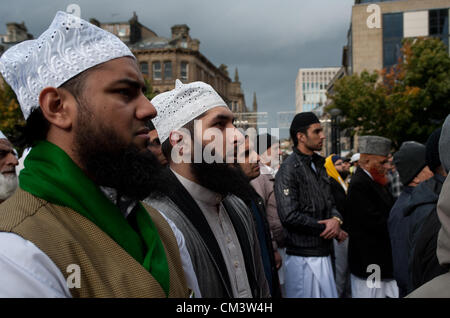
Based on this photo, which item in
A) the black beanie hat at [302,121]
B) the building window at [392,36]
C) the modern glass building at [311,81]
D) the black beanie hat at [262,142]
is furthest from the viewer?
the modern glass building at [311,81]

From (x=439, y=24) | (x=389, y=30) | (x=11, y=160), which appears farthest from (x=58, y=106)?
(x=389, y=30)

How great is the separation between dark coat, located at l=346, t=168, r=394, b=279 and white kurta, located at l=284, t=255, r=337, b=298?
0.61m

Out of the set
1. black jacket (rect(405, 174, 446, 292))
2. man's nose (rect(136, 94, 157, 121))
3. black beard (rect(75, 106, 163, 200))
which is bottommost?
black jacket (rect(405, 174, 446, 292))

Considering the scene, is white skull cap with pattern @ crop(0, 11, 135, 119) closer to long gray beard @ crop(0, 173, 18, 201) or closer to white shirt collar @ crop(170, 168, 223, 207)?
white shirt collar @ crop(170, 168, 223, 207)

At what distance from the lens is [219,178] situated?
8.12 ft

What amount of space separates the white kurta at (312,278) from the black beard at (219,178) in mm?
2338

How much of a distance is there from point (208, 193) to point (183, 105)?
0.71 m

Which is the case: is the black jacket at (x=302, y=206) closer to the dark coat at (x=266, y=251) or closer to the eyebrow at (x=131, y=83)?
the dark coat at (x=266, y=251)

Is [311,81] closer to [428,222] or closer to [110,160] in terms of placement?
[428,222]

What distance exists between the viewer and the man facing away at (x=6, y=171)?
3447mm

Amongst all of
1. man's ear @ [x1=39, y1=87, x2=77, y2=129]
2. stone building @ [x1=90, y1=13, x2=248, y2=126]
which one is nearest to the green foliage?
man's ear @ [x1=39, y1=87, x2=77, y2=129]

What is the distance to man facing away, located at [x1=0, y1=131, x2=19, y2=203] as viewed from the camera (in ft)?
11.3

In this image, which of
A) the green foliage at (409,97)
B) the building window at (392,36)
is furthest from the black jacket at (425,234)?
the building window at (392,36)

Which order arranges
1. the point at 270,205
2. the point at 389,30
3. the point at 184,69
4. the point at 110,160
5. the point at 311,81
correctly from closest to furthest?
the point at 110,160, the point at 270,205, the point at 389,30, the point at 184,69, the point at 311,81
